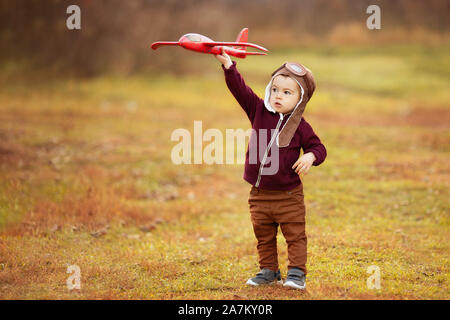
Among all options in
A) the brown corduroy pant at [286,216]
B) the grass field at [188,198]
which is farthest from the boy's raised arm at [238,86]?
the grass field at [188,198]

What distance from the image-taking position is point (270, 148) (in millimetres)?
4457

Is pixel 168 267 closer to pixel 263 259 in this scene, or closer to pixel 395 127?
pixel 263 259

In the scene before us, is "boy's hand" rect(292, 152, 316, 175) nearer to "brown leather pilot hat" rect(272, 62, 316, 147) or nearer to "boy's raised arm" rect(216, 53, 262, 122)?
"brown leather pilot hat" rect(272, 62, 316, 147)

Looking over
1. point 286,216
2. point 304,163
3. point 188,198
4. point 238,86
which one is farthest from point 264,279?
point 188,198

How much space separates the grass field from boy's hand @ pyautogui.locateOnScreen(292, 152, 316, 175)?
1.05 metres

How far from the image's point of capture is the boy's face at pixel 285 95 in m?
4.47

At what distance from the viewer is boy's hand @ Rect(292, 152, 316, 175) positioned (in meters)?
4.33

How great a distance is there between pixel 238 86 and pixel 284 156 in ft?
2.42

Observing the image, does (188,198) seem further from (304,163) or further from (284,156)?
(304,163)

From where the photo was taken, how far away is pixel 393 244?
5.84 m

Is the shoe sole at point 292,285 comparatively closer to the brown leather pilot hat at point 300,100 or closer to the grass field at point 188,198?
the grass field at point 188,198

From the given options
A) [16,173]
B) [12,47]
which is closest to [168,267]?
[16,173]

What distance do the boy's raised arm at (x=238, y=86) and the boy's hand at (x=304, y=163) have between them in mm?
643
